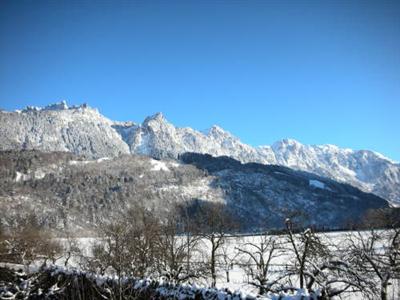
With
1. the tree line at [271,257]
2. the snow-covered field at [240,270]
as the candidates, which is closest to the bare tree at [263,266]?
the tree line at [271,257]

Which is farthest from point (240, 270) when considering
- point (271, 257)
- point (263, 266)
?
point (263, 266)

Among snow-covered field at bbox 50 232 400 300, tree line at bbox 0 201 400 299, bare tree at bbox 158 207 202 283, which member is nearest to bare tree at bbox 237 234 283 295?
tree line at bbox 0 201 400 299

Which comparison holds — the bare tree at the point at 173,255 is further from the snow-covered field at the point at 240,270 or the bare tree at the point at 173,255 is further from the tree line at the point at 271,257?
the snow-covered field at the point at 240,270

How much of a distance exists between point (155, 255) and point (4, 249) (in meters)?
19.5

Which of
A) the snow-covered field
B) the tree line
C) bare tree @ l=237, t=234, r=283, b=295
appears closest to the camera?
the tree line

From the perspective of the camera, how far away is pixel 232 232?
159 ft

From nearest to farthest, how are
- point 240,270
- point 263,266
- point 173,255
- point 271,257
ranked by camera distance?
point 173,255 < point 263,266 < point 271,257 < point 240,270

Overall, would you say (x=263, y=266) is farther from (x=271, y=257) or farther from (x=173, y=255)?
(x=173, y=255)

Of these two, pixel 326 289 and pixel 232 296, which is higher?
pixel 326 289

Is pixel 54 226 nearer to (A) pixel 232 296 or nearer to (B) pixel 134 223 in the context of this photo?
(B) pixel 134 223

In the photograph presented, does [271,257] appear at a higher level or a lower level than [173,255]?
lower

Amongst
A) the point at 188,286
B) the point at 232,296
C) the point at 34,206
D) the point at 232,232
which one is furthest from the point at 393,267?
the point at 34,206

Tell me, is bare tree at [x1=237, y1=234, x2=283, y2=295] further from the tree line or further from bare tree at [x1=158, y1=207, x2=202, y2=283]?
bare tree at [x1=158, y1=207, x2=202, y2=283]

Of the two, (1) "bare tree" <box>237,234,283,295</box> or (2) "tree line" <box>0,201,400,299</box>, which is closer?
(2) "tree line" <box>0,201,400,299</box>
